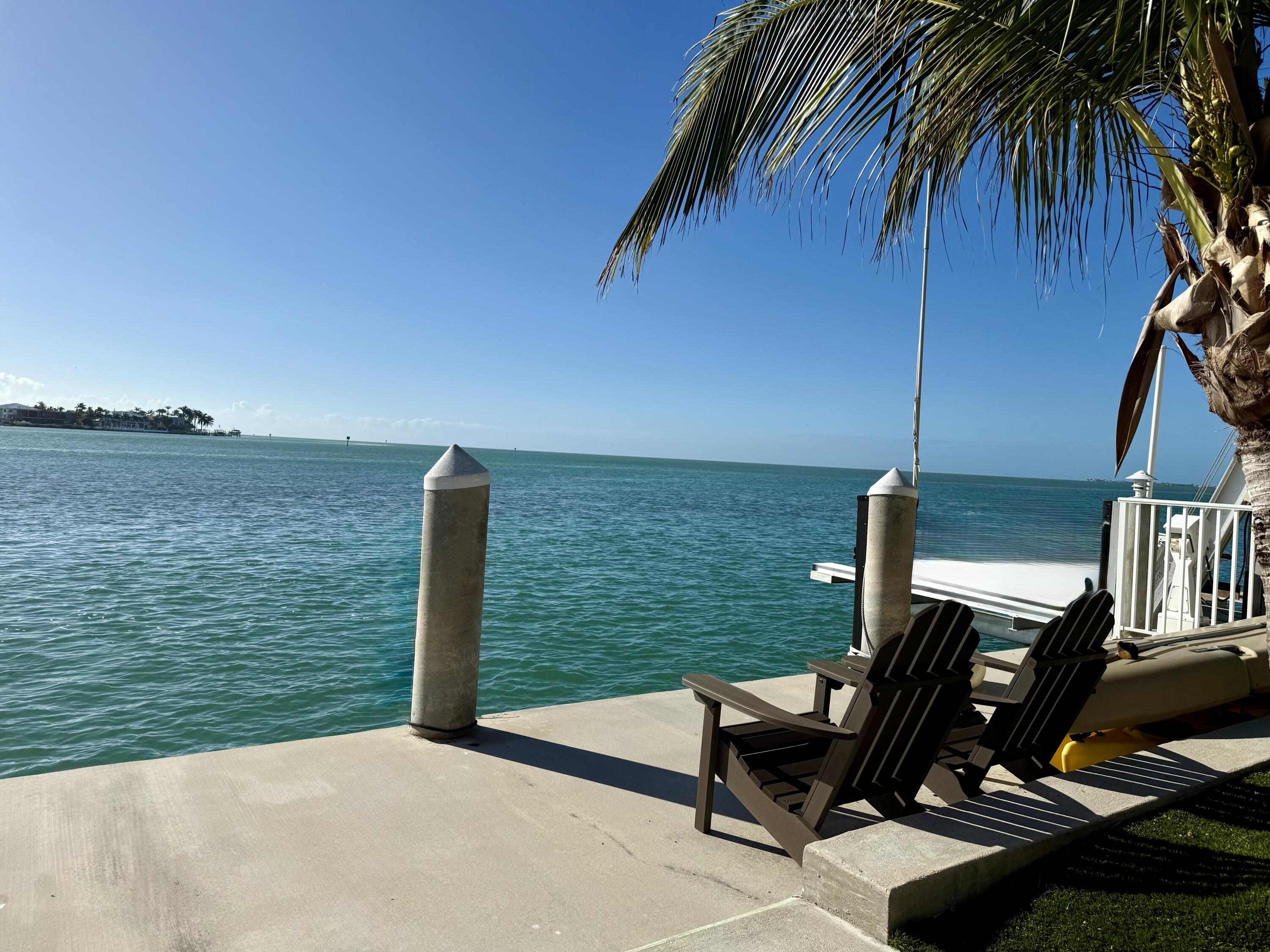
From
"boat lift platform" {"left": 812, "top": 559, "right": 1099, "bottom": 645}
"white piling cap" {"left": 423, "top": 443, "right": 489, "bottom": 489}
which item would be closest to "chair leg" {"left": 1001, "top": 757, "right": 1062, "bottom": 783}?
"white piling cap" {"left": 423, "top": 443, "right": 489, "bottom": 489}

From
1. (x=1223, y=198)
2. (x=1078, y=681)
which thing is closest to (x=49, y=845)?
(x=1078, y=681)

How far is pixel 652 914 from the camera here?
266 centimetres

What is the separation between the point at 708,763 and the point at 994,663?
5.47 feet

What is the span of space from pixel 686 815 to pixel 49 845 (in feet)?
8.35

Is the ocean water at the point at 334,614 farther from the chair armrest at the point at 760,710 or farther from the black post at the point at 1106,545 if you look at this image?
the chair armrest at the point at 760,710

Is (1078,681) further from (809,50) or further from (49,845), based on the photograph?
(49,845)

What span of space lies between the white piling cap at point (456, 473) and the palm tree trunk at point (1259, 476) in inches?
131

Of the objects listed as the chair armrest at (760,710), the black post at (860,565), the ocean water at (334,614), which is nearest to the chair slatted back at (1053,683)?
the chair armrest at (760,710)

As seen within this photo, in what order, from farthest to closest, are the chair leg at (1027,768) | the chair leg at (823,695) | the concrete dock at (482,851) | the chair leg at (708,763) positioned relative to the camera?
the chair leg at (823,695) → the chair leg at (1027,768) → the chair leg at (708,763) → the concrete dock at (482,851)

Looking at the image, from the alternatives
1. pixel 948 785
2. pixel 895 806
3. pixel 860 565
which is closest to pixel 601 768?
pixel 895 806

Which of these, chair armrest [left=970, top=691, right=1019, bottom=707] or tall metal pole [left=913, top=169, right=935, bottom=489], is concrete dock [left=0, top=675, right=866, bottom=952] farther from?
tall metal pole [left=913, top=169, right=935, bottom=489]

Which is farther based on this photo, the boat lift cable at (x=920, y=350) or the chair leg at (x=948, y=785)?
the boat lift cable at (x=920, y=350)

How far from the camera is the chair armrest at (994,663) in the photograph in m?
3.71

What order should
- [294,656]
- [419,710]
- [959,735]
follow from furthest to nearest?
[294,656] < [419,710] < [959,735]
